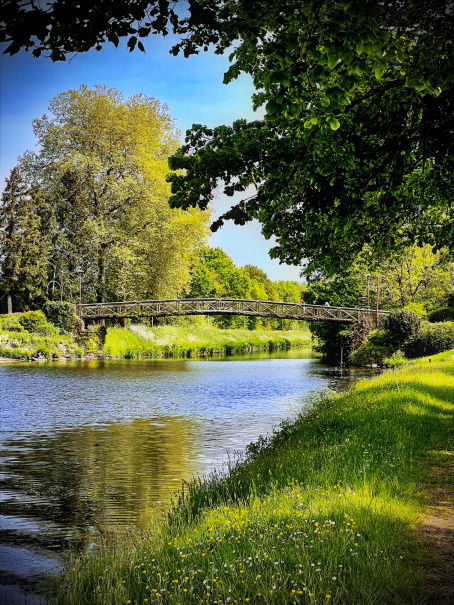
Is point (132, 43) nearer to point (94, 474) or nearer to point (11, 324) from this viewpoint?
point (94, 474)

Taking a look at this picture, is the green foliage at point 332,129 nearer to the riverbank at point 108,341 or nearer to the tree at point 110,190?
the riverbank at point 108,341

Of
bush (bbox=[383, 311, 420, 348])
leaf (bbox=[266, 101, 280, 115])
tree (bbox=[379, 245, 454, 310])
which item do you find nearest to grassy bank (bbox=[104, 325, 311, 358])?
tree (bbox=[379, 245, 454, 310])

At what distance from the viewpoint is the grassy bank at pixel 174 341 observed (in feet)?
157

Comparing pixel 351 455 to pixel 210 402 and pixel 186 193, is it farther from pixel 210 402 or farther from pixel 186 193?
pixel 210 402

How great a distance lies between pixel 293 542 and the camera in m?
5.52

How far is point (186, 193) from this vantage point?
445 inches

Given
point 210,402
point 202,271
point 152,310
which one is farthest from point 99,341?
point 202,271

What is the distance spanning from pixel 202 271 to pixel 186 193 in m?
71.3

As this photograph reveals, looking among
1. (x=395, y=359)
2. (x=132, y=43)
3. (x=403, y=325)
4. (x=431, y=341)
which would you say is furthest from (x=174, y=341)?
Result: (x=132, y=43)

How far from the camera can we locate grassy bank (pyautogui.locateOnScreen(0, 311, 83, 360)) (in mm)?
40125

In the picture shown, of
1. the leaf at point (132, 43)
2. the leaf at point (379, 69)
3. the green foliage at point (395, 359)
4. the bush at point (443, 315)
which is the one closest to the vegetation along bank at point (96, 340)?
the green foliage at point (395, 359)

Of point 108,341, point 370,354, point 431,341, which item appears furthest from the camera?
point 108,341

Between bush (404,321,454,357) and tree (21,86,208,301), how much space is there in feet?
70.5

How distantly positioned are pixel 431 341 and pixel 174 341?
79.6ft
